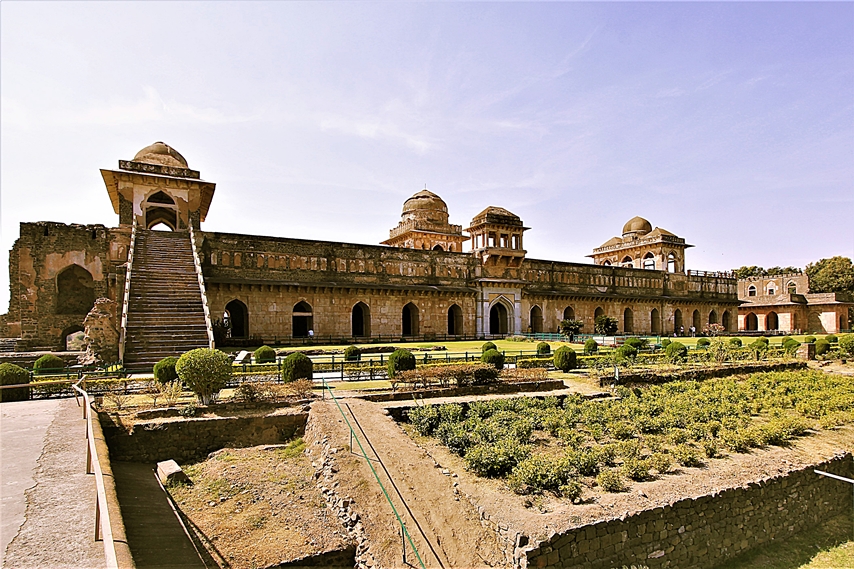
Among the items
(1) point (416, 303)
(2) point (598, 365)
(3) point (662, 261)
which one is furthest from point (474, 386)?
(3) point (662, 261)

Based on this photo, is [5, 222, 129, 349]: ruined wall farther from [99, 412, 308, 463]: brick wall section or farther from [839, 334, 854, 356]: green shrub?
[839, 334, 854, 356]: green shrub

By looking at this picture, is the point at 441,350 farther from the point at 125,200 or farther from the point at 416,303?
the point at 125,200

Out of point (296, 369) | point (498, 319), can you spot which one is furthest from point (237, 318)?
point (498, 319)

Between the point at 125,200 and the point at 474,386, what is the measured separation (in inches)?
936

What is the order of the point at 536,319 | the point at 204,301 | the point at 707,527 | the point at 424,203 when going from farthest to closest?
1. the point at 424,203
2. the point at 536,319
3. the point at 204,301
4. the point at 707,527

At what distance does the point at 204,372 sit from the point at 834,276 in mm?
81714

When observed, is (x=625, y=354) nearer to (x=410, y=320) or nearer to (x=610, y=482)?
(x=610, y=482)

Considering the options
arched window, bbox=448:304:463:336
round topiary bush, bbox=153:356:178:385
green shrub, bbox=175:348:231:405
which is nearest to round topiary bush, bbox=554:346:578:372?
green shrub, bbox=175:348:231:405

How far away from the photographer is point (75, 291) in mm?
29953

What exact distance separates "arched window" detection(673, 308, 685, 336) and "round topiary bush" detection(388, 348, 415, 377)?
146ft

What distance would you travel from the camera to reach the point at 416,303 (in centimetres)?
3716

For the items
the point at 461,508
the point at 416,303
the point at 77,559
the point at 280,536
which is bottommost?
the point at 280,536

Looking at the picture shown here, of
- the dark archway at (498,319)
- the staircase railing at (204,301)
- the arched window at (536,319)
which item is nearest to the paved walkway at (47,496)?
the staircase railing at (204,301)

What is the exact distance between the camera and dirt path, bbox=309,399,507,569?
717 cm
